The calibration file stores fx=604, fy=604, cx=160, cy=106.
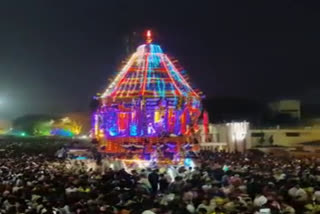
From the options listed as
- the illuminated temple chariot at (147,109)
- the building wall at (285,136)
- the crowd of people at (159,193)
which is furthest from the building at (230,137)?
the crowd of people at (159,193)

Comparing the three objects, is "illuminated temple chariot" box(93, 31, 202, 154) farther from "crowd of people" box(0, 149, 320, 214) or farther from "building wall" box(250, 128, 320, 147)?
"crowd of people" box(0, 149, 320, 214)

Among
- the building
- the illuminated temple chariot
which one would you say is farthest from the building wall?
the illuminated temple chariot

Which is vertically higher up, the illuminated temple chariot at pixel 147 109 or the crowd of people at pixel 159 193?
the illuminated temple chariot at pixel 147 109

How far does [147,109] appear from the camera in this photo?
33969 millimetres

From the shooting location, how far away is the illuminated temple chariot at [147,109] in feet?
111

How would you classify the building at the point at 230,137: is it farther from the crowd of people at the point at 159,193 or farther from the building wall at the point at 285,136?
the crowd of people at the point at 159,193

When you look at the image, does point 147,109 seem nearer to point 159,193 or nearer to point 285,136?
point 285,136

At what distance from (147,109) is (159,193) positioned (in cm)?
1854

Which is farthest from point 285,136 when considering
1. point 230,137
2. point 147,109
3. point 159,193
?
point 159,193

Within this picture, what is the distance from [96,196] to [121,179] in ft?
10.7

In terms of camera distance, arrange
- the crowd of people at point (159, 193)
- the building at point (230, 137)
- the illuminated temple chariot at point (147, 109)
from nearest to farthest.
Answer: the crowd of people at point (159, 193), the illuminated temple chariot at point (147, 109), the building at point (230, 137)

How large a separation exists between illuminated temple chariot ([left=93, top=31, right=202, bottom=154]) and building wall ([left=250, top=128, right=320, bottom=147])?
12789 mm

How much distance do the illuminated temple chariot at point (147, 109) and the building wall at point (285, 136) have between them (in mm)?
12789

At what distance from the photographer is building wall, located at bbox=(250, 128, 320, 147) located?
1817 inches
